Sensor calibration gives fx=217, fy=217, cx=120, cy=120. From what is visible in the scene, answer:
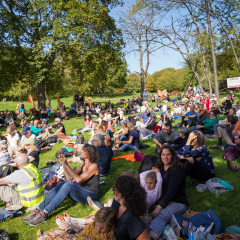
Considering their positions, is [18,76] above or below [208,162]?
above

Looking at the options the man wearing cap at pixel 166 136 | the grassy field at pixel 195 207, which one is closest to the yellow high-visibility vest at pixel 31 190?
the grassy field at pixel 195 207

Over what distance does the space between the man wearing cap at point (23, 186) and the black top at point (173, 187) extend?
219 centimetres

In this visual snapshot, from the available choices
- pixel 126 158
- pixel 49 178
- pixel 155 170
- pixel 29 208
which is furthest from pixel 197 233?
pixel 126 158

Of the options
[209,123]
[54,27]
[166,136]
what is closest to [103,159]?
[166,136]

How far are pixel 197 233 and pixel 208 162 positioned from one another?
6.74ft

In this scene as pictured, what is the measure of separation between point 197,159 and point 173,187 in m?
1.37

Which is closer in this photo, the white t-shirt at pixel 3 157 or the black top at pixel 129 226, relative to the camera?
the black top at pixel 129 226

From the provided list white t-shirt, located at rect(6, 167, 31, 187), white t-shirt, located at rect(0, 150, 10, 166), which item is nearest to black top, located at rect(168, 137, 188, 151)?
white t-shirt, located at rect(6, 167, 31, 187)

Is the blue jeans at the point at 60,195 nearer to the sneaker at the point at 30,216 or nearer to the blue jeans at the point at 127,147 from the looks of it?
the sneaker at the point at 30,216

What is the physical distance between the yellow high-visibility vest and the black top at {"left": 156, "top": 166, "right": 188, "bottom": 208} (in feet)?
7.09

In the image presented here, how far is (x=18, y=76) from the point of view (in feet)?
63.8

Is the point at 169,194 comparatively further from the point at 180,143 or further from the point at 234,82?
the point at 234,82

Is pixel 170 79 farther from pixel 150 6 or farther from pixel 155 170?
pixel 155 170

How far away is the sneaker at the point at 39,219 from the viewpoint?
11.6 feet
